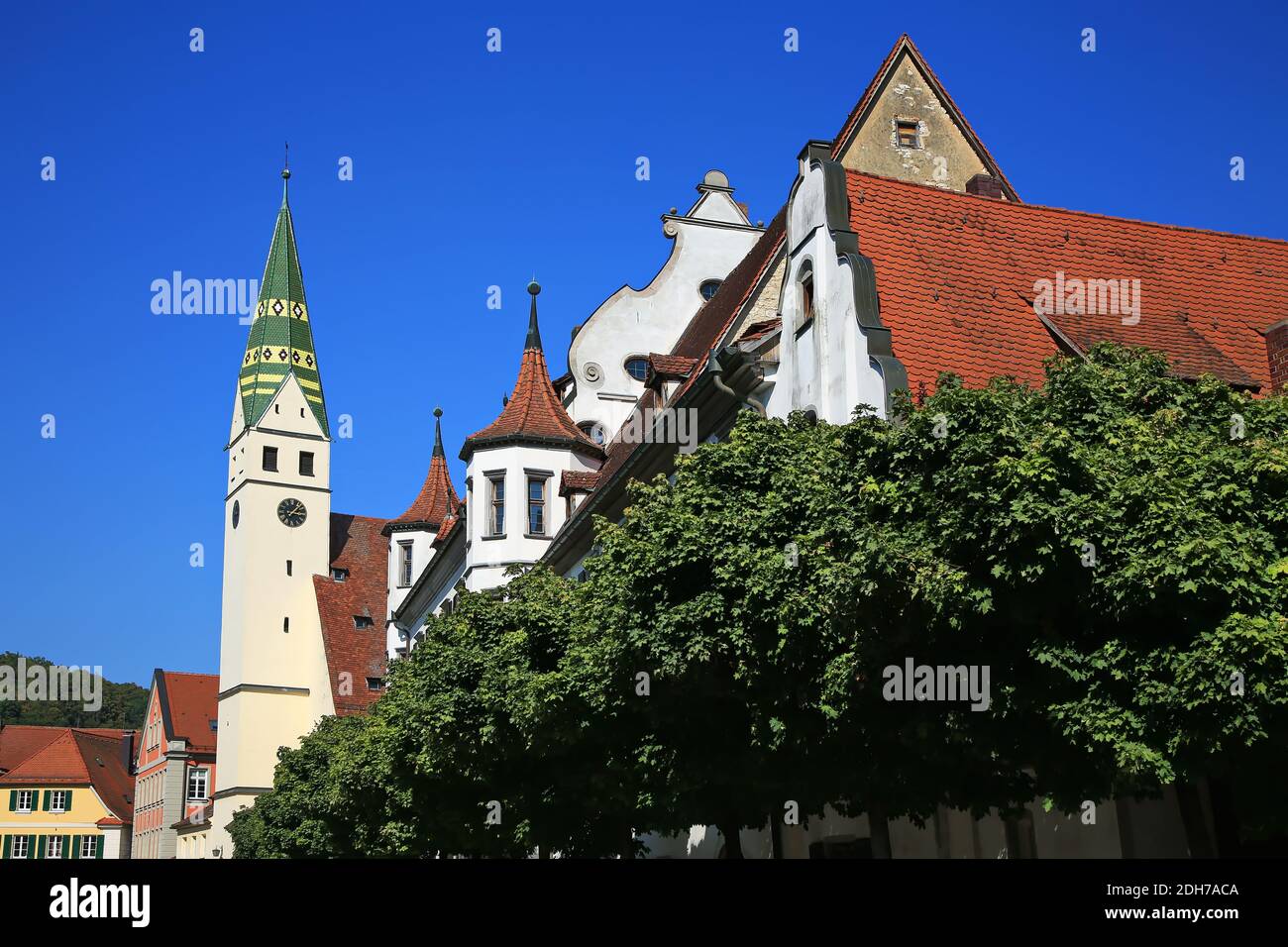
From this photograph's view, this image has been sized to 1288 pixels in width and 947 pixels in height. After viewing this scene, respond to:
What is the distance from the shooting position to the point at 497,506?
158 feet

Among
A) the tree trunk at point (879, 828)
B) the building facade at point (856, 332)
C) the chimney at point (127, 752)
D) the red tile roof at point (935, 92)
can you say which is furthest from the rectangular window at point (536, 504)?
the chimney at point (127, 752)

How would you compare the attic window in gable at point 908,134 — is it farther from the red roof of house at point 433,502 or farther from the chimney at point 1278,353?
the red roof of house at point 433,502

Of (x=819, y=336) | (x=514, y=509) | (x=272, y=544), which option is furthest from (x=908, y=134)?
(x=272, y=544)

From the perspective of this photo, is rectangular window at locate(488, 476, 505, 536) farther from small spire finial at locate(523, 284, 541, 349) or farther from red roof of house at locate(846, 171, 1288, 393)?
red roof of house at locate(846, 171, 1288, 393)

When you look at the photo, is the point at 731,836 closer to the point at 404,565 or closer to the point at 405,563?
the point at 404,565

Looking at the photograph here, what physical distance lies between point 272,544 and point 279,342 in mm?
12933

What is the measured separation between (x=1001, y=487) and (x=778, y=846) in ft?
30.6

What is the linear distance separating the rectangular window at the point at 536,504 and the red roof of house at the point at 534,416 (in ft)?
4.37

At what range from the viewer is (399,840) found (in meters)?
31.2

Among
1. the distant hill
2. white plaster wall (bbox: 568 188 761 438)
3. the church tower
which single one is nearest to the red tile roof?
white plaster wall (bbox: 568 188 761 438)

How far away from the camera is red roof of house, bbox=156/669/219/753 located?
103m

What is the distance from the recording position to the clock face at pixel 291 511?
86938mm

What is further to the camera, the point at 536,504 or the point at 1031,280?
the point at 536,504
